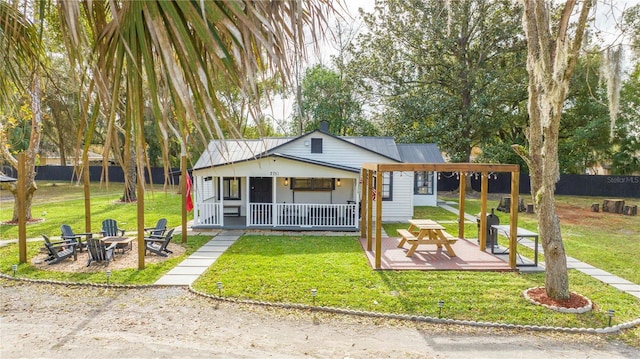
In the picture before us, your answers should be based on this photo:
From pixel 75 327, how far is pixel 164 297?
1494mm

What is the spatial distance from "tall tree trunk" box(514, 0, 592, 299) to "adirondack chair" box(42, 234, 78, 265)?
10106 mm

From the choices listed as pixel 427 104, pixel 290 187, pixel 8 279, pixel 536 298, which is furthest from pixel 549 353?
pixel 427 104

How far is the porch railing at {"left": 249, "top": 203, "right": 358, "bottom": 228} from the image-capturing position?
1347 cm

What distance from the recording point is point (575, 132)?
24594 mm

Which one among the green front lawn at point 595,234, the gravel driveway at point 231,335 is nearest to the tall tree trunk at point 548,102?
the gravel driveway at point 231,335

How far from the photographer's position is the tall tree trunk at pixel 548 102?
5977 millimetres

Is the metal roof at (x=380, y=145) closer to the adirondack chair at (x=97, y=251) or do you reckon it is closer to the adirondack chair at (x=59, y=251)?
the adirondack chair at (x=97, y=251)

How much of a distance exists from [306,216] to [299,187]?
2.08 m

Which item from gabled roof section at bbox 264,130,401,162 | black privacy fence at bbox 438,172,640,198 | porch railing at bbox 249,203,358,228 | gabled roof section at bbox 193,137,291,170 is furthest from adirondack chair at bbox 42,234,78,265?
black privacy fence at bbox 438,172,640,198

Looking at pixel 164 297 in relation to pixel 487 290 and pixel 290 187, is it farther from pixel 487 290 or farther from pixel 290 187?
pixel 290 187

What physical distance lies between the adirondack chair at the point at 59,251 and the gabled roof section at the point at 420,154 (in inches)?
558

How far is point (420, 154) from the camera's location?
19656 millimetres

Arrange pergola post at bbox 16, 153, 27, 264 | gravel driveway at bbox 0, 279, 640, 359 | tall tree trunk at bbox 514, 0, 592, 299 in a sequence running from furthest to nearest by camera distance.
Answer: pergola post at bbox 16, 153, 27, 264 → tall tree trunk at bbox 514, 0, 592, 299 → gravel driveway at bbox 0, 279, 640, 359

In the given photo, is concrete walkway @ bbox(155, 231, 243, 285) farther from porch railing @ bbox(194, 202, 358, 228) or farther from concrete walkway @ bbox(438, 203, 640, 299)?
concrete walkway @ bbox(438, 203, 640, 299)
